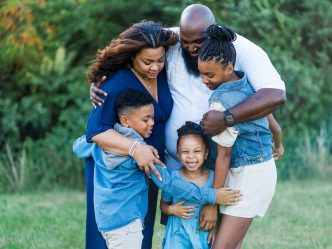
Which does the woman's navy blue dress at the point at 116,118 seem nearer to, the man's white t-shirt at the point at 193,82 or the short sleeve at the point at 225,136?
the man's white t-shirt at the point at 193,82

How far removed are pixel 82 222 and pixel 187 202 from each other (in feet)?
11.8

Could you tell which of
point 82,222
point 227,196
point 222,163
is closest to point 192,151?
point 222,163

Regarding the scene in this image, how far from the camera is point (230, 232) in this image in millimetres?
4727

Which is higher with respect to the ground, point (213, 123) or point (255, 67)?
point (255, 67)

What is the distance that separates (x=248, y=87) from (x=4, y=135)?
26.1 ft

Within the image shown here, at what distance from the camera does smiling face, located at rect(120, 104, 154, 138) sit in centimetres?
471

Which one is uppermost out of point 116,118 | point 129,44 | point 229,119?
point 129,44

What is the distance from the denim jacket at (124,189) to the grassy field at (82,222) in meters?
2.31

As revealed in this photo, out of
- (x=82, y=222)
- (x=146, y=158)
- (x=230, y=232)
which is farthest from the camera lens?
(x=82, y=222)

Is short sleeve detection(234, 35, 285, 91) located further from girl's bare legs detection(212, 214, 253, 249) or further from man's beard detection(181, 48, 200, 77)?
girl's bare legs detection(212, 214, 253, 249)

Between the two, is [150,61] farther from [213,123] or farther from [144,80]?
[213,123]

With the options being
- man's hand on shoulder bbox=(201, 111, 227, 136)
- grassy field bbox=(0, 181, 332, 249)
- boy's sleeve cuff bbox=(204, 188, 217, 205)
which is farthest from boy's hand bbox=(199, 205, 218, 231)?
grassy field bbox=(0, 181, 332, 249)

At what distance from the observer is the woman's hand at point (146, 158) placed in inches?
182

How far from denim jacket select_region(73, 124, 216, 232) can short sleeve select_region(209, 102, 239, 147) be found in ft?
1.04
